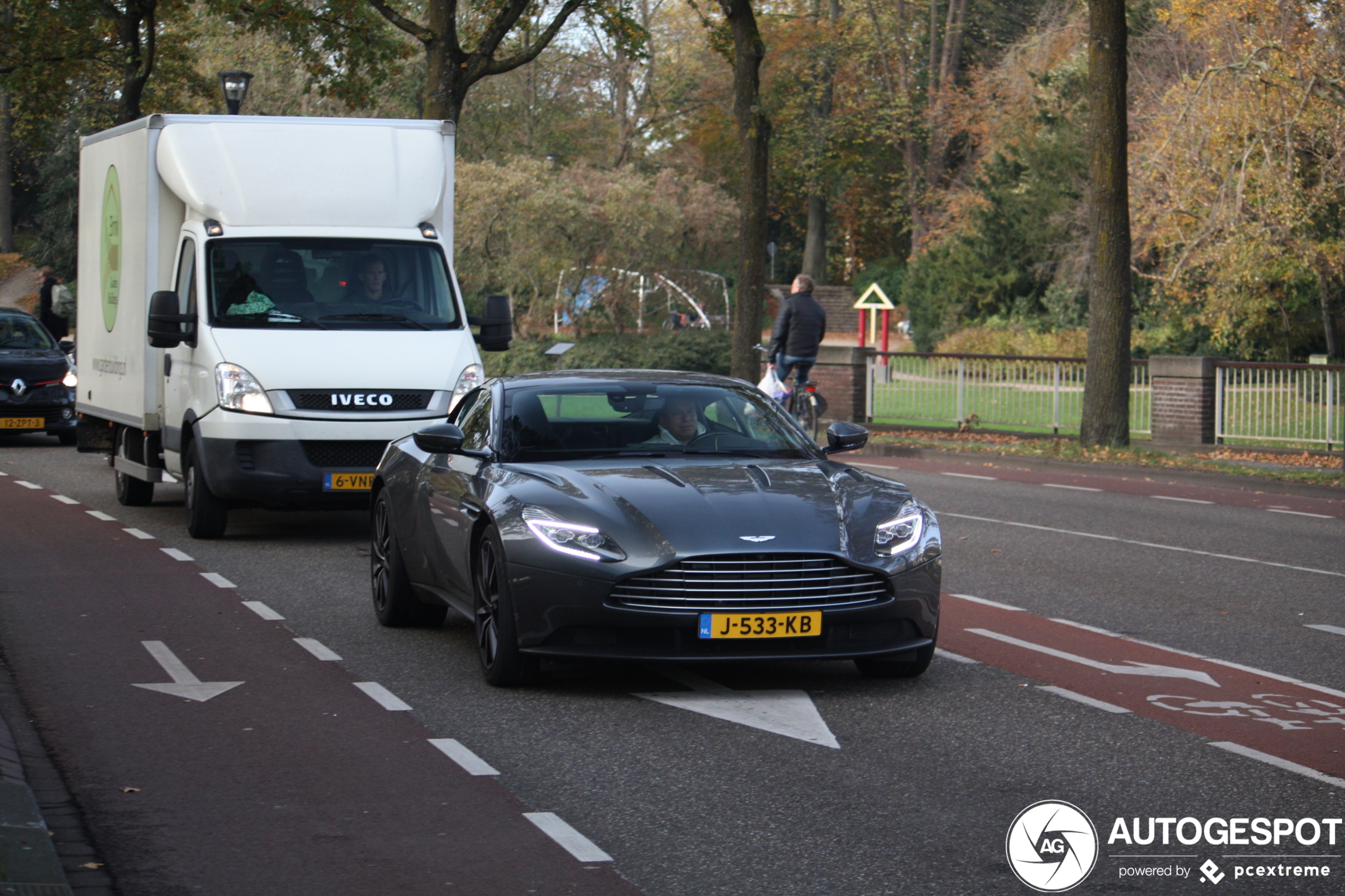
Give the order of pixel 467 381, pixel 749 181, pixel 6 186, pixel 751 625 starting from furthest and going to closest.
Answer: pixel 6 186, pixel 749 181, pixel 467 381, pixel 751 625

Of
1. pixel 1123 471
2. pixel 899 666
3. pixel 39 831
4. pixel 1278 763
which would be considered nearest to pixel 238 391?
pixel 899 666

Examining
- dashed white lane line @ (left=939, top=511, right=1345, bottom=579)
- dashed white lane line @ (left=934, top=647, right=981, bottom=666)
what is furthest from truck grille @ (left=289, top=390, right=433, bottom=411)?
Result: dashed white lane line @ (left=934, top=647, right=981, bottom=666)

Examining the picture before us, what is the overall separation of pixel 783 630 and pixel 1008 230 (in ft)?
154

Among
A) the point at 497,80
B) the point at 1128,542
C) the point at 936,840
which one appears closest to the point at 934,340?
the point at 497,80

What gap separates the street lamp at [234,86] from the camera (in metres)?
26.9

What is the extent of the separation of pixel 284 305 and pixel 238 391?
94 cm

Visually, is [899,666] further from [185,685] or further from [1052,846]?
[185,685]

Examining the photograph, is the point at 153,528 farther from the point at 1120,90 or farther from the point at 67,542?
the point at 1120,90

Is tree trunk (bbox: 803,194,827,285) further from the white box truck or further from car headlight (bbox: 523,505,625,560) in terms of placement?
car headlight (bbox: 523,505,625,560)

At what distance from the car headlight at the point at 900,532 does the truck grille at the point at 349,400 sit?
19.8 feet

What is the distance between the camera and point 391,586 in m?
9.26

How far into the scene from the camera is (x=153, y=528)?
14.0 meters

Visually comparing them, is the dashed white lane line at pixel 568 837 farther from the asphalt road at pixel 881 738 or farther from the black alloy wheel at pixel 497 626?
the black alloy wheel at pixel 497 626

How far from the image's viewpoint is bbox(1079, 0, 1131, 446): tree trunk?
22.3 meters
